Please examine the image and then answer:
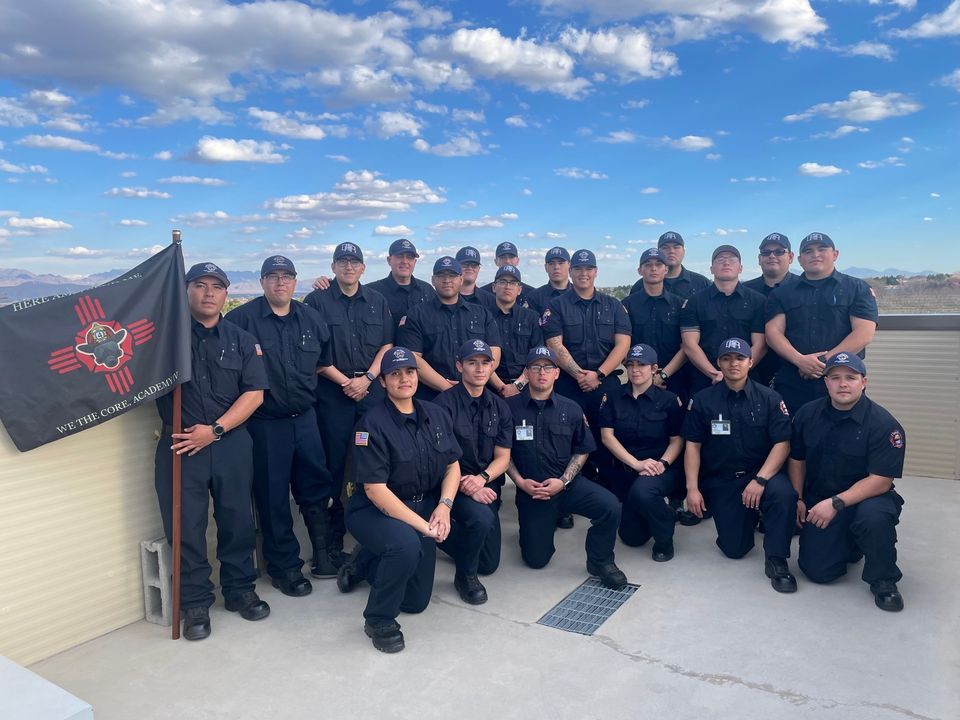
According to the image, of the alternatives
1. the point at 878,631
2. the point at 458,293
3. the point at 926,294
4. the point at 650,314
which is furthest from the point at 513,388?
the point at 926,294

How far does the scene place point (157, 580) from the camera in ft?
13.3

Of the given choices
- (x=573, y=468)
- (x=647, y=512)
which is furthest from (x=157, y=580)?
(x=647, y=512)

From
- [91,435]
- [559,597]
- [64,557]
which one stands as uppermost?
[91,435]

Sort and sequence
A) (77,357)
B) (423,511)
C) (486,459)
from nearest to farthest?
(77,357)
(423,511)
(486,459)

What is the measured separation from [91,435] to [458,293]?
→ 2.54 meters

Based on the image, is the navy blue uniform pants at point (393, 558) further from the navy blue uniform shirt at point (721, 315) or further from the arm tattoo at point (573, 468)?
the navy blue uniform shirt at point (721, 315)

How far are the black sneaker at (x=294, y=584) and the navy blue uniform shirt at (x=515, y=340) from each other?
2109 millimetres

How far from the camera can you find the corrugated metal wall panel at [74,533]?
11.6ft

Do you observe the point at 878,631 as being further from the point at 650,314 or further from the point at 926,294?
the point at 926,294

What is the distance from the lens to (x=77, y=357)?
3.61 meters

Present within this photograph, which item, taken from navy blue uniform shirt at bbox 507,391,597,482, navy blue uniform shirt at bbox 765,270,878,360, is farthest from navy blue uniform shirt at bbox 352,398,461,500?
navy blue uniform shirt at bbox 765,270,878,360

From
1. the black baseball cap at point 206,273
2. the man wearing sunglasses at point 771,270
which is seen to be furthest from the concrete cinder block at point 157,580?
the man wearing sunglasses at point 771,270

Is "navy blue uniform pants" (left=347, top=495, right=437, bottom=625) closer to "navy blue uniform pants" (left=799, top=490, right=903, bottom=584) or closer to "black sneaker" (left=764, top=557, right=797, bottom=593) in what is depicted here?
"black sneaker" (left=764, top=557, right=797, bottom=593)

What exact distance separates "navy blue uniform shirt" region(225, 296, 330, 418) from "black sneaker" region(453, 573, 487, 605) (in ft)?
4.49
